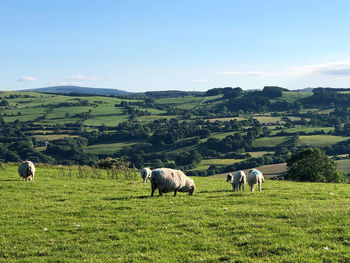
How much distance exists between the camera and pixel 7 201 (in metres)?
20.8

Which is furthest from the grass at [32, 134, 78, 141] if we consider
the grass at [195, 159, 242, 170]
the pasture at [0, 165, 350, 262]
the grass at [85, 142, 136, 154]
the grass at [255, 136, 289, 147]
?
the pasture at [0, 165, 350, 262]

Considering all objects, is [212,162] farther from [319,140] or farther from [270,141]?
[319,140]

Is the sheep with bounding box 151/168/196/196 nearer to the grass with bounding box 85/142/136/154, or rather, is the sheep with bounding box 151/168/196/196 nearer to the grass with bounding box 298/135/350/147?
the grass with bounding box 298/135/350/147

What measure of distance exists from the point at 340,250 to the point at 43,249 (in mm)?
9914

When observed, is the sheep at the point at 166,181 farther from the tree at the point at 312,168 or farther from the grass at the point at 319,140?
the grass at the point at 319,140

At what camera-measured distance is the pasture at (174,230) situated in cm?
1156

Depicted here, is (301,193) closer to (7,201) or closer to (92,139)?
(7,201)

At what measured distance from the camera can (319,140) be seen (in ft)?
511

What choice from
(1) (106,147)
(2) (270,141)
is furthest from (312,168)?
(1) (106,147)

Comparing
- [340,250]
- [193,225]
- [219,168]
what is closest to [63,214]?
[193,225]

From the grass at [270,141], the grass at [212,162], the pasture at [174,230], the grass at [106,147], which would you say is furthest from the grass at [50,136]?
the pasture at [174,230]

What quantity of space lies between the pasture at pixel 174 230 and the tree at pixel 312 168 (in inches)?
1059

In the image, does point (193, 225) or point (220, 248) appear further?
point (193, 225)

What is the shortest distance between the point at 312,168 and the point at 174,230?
36552 mm
